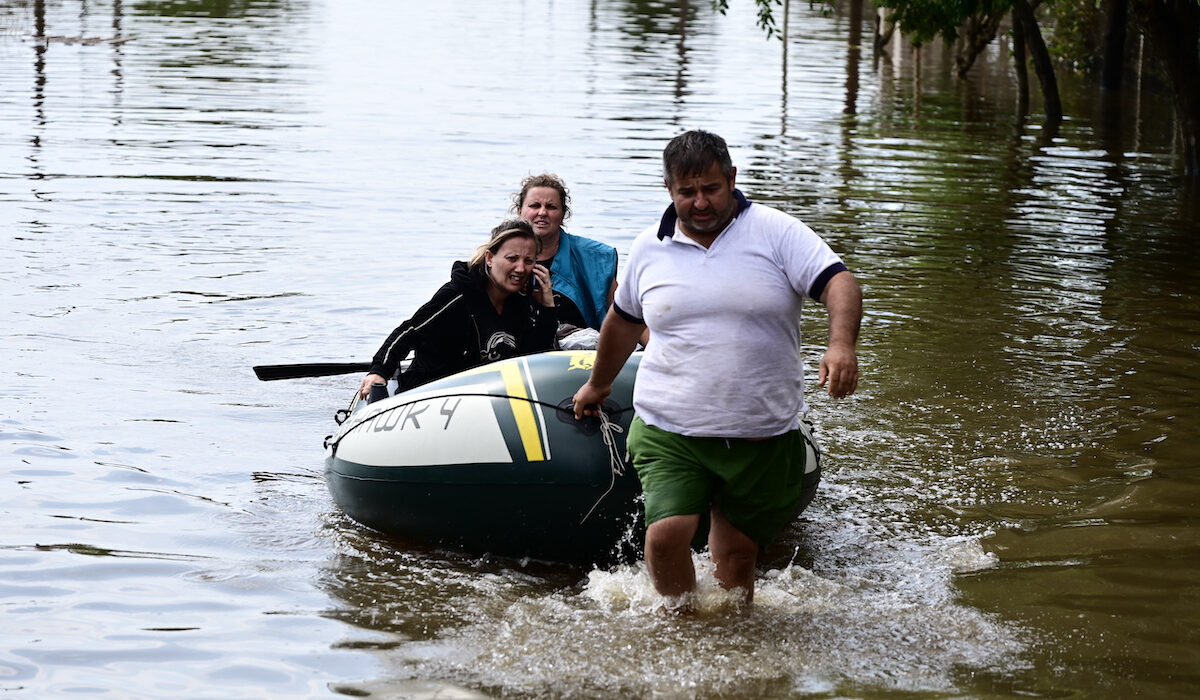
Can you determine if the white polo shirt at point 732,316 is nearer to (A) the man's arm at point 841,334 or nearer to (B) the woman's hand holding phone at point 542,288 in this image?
(A) the man's arm at point 841,334

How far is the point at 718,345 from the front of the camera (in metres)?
5.07

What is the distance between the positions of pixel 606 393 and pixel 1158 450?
147 inches

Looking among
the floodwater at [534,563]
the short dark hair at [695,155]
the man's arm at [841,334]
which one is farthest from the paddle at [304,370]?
the man's arm at [841,334]

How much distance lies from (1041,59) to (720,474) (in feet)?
65.9

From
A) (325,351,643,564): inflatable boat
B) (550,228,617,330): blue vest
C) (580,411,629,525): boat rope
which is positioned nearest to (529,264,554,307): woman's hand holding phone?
(550,228,617,330): blue vest

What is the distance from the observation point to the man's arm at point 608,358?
5.46 meters

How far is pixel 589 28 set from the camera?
51.9 metres

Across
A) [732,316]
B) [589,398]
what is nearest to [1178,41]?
[589,398]

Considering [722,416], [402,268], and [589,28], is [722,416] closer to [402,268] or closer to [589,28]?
[402,268]

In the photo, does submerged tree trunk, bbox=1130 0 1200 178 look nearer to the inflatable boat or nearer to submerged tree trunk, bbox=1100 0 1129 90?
submerged tree trunk, bbox=1100 0 1129 90

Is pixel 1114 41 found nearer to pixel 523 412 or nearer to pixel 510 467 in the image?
pixel 523 412

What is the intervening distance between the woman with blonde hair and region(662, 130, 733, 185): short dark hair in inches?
78.8

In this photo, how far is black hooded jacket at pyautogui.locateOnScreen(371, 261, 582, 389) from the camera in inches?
276

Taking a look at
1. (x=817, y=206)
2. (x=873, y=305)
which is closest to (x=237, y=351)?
(x=873, y=305)
